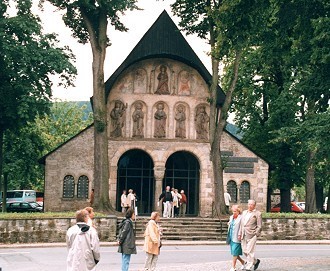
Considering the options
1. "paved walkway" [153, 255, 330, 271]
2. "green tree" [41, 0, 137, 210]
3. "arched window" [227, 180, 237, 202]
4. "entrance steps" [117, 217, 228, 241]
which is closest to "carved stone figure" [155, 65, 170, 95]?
"green tree" [41, 0, 137, 210]

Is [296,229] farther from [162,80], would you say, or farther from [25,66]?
[25,66]

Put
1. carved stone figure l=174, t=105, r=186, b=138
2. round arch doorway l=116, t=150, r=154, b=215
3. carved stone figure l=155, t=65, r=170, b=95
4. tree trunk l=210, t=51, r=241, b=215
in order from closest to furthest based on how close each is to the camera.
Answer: tree trunk l=210, t=51, r=241, b=215 < carved stone figure l=155, t=65, r=170, b=95 < carved stone figure l=174, t=105, r=186, b=138 < round arch doorway l=116, t=150, r=154, b=215

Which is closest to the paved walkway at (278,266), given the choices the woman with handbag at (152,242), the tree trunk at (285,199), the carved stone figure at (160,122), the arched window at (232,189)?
the woman with handbag at (152,242)

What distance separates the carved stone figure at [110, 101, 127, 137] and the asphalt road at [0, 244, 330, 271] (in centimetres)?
1259

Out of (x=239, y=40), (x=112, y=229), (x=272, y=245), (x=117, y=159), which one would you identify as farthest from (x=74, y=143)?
(x=239, y=40)

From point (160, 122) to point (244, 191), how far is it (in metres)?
6.64

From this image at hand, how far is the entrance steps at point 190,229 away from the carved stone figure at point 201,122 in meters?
7.50

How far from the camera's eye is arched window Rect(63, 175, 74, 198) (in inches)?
1502

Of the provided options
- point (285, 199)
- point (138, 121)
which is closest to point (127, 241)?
point (138, 121)

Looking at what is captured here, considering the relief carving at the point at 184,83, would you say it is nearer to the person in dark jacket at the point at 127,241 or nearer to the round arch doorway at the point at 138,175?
the round arch doorway at the point at 138,175

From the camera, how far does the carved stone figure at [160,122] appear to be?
1518 inches

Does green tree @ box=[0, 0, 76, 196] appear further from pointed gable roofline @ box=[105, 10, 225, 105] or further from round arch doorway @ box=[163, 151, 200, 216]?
round arch doorway @ box=[163, 151, 200, 216]

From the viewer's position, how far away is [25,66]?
33.9m

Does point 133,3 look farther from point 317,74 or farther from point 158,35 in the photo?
point 317,74
